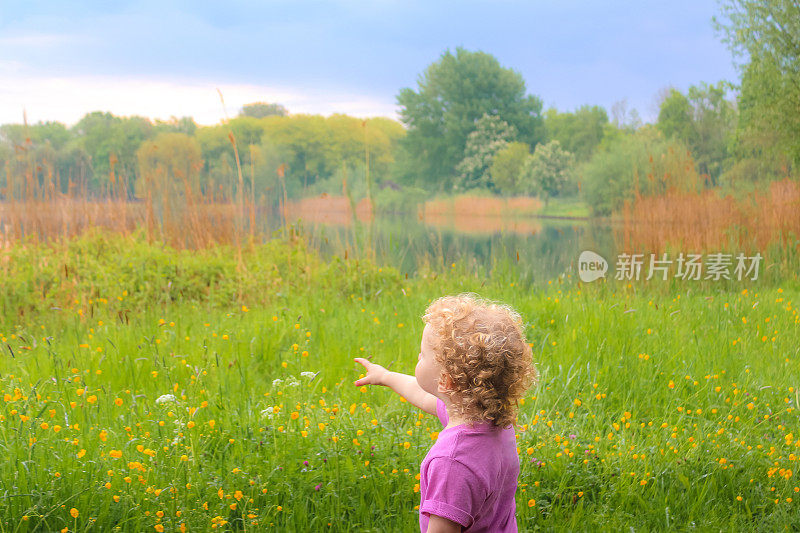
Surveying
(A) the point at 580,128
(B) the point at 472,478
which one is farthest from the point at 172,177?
(A) the point at 580,128

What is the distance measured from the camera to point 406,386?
2045 millimetres

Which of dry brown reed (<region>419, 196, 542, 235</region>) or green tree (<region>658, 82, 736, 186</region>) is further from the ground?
green tree (<region>658, 82, 736, 186</region>)

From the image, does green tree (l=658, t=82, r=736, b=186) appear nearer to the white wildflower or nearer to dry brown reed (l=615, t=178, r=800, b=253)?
dry brown reed (l=615, t=178, r=800, b=253)

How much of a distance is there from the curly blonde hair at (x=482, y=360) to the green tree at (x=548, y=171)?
27847 millimetres

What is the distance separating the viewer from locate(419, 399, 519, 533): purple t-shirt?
1.52 m

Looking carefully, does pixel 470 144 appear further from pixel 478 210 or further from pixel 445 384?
pixel 445 384

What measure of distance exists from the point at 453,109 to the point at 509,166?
717 cm

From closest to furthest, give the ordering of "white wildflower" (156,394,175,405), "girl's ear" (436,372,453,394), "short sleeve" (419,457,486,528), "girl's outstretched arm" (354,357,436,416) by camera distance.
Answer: "short sleeve" (419,457,486,528), "girl's ear" (436,372,453,394), "girl's outstretched arm" (354,357,436,416), "white wildflower" (156,394,175,405)

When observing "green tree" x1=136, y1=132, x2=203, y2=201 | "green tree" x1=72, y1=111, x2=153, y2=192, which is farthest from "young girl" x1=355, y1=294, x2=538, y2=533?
"green tree" x1=72, y1=111, x2=153, y2=192

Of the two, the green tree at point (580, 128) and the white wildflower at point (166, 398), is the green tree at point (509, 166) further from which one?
the white wildflower at point (166, 398)

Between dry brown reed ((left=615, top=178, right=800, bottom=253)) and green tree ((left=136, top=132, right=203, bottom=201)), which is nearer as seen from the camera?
green tree ((left=136, top=132, right=203, bottom=201))

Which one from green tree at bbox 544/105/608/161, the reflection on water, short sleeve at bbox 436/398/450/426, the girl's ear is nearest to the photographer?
the girl's ear

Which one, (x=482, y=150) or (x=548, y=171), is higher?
(x=482, y=150)

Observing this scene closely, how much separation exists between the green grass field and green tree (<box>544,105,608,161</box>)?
3478 cm
